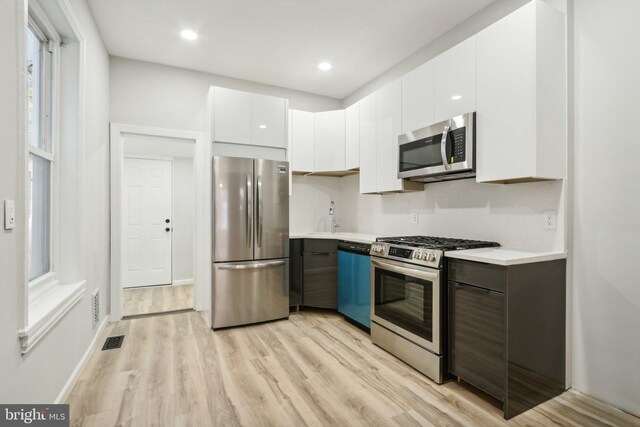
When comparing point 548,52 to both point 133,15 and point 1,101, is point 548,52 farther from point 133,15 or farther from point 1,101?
point 133,15

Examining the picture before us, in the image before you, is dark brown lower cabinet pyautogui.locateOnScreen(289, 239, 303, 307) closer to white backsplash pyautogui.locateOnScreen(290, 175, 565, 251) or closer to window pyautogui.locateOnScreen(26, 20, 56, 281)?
white backsplash pyautogui.locateOnScreen(290, 175, 565, 251)

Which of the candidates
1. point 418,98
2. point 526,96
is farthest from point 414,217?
point 526,96

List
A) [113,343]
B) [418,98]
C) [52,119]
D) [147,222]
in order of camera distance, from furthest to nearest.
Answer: [147,222] < [113,343] < [418,98] < [52,119]

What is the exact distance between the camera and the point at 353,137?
3.76 metres

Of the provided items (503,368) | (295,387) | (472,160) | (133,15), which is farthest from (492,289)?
(133,15)

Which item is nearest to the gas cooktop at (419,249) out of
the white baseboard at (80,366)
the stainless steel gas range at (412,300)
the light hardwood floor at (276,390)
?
the stainless steel gas range at (412,300)

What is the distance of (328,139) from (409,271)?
215 centimetres

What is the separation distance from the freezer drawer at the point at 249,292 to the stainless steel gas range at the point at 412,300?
112 cm

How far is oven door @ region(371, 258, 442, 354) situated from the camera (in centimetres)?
225

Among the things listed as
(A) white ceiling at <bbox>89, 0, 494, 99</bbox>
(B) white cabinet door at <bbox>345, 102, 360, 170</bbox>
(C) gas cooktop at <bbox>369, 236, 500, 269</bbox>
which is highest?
(A) white ceiling at <bbox>89, 0, 494, 99</bbox>

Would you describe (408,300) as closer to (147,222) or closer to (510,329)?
(510,329)

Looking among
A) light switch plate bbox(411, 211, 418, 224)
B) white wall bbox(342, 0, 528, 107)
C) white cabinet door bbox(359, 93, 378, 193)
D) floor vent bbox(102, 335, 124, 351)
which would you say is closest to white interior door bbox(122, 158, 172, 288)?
floor vent bbox(102, 335, 124, 351)

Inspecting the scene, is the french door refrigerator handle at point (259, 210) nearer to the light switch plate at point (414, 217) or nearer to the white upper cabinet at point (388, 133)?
the white upper cabinet at point (388, 133)

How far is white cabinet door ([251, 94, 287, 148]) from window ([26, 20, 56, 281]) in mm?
1743
